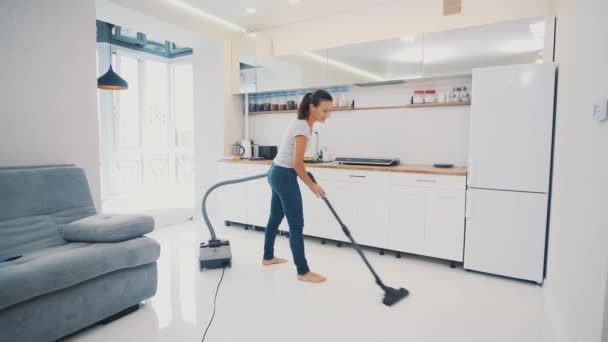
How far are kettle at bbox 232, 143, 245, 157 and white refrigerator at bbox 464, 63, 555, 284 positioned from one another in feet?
8.98

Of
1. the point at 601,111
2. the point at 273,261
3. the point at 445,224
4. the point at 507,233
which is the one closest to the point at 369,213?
the point at 445,224

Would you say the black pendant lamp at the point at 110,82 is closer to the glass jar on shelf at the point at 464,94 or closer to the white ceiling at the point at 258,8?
the white ceiling at the point at 258,8

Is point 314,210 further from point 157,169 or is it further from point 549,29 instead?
point 157,169

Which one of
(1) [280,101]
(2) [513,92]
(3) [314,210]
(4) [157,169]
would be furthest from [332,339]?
(4) [157,169]

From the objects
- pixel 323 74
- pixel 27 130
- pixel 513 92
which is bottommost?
pixel 27 130

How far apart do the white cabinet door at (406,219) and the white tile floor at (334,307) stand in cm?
16

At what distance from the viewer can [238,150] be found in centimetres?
454

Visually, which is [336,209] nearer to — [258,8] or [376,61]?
[376,61]

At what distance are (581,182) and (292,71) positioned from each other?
3185 mm

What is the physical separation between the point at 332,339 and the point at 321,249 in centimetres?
157

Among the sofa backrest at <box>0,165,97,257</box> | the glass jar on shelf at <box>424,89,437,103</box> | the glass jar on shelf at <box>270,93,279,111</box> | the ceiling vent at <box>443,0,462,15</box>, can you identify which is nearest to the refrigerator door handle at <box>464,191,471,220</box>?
the glass jar on shelf at <box>424,89,437,103</box>

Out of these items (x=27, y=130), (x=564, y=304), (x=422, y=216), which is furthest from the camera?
(x=422, y=216)

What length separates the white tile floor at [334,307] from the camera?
76.0 inches

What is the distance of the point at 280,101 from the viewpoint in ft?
14.6
